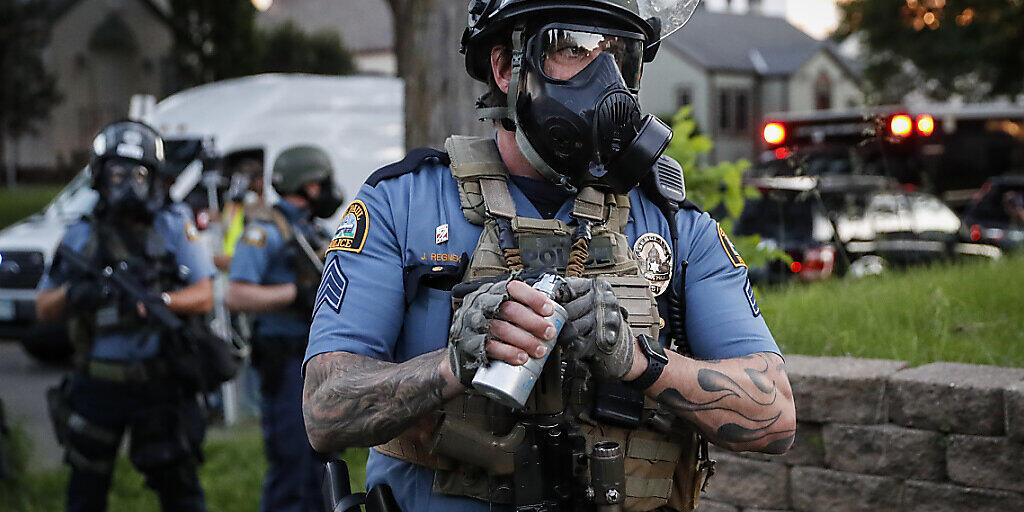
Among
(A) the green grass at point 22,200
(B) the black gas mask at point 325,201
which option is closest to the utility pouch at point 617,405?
(B) the black gas mask at point 325,201

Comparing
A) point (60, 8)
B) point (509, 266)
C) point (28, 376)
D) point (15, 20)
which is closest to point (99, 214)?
point (509, 266)

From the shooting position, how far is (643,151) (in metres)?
2.23

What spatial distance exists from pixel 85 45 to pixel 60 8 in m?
1.75

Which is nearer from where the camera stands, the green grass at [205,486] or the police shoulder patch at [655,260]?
the police shoulder patch at [655,260]

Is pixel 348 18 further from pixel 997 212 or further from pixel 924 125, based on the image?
pixel 924 125

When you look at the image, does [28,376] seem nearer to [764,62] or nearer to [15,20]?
[15,20]

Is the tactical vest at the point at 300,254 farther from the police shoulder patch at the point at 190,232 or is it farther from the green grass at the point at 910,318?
the green grass at the point at 910,318

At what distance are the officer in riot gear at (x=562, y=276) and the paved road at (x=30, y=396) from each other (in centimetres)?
526

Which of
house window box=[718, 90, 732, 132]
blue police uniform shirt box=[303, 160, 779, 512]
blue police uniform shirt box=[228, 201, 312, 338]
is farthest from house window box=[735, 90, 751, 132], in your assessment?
blue police uniform shirt box=[303, 160, 779, 512]

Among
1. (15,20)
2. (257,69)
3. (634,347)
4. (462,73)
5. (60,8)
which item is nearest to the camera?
(634,347)

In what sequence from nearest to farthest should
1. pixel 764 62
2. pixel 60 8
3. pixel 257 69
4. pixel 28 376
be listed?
pixel 28 376, pixel 257 69, pixel 60 8, pixel 764 62

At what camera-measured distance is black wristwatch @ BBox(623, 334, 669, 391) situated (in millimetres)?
2094

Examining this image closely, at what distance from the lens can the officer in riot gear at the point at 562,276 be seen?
82.2 inches

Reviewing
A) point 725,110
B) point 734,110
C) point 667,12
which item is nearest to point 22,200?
point 725,110
